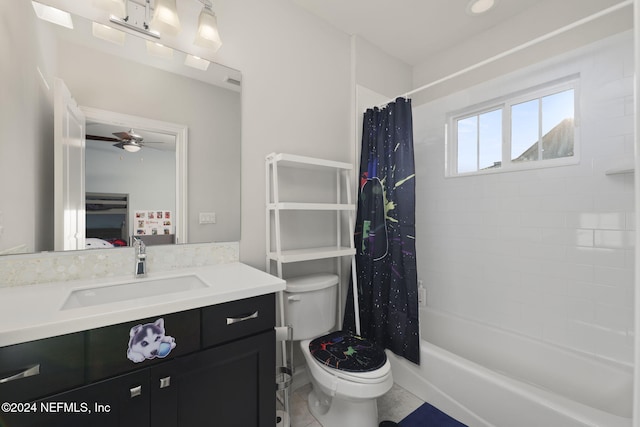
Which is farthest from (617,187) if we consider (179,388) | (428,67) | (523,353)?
(179,388)

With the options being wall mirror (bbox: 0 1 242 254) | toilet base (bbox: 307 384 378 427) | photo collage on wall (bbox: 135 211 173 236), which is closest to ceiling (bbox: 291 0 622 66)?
wall mirror (bbox: 0 1 242 254)

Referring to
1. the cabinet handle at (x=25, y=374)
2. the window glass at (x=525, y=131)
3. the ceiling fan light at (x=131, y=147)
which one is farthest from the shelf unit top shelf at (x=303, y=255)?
the window glass at (x=525, y=131)

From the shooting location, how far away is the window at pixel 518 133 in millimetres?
1839

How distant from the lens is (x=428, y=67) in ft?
8.36

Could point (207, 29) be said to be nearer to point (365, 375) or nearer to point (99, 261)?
point (99, 261)

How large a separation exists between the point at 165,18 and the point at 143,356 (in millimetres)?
1420

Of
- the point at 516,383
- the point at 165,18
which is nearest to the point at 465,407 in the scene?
the point at 516,383

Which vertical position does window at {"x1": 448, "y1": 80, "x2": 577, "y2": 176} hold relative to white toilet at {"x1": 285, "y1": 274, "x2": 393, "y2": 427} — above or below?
above

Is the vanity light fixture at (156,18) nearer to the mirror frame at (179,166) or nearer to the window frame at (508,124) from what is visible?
the mirror frame at (179,166)

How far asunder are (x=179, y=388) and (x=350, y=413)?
0.90 m

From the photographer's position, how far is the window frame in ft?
5.81

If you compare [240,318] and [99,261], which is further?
[99,261]

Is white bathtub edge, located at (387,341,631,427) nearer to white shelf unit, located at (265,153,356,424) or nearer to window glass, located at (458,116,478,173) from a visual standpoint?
white shelf unit, located at (265,153,356,424)

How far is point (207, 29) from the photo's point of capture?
139cm
